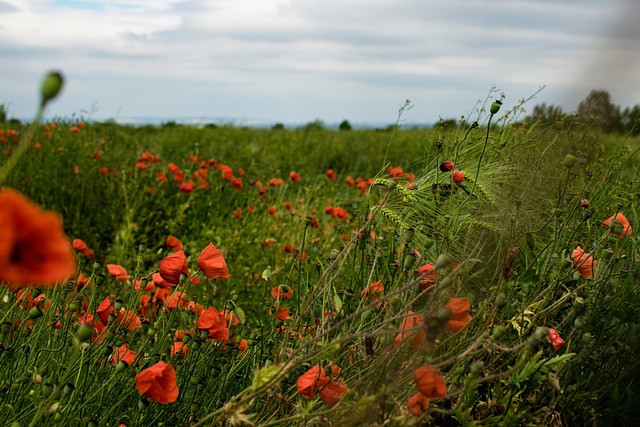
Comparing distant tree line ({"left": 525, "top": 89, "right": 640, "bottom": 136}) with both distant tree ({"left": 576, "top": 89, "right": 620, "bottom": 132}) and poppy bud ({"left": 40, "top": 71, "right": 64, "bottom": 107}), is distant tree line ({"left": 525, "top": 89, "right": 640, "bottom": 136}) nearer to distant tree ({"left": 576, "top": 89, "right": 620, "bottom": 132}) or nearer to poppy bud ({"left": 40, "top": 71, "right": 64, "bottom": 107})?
distant tree ({"left": 576, "top": 89, "right": 620, "bottom": 132})

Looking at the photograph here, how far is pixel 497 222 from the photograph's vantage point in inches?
79.8

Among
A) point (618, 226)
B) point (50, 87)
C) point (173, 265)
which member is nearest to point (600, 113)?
point (618, 226)

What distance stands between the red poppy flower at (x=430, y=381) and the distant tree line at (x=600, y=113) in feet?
1.84

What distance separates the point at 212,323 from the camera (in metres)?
1.70

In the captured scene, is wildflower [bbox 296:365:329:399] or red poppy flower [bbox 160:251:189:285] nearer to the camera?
wildflower [bbox 296:365:329:399]

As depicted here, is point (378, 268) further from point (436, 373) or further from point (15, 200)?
point (15, 200)

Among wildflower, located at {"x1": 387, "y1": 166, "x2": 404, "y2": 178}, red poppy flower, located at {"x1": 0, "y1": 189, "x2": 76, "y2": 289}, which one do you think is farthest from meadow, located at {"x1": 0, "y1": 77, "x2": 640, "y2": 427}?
wildflower, located at {"x1": 387, "y1": 166, "x2": 404, "y2": 178}

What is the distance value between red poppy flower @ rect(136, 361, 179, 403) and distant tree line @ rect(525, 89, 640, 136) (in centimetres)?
98

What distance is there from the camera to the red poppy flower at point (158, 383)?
1.37 metres

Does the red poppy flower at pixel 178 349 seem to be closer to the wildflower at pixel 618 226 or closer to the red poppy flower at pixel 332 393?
the red poppy flower at pixel 332 393

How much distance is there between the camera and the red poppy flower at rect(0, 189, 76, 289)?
2.09 ft

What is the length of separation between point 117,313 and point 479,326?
37.1 inches

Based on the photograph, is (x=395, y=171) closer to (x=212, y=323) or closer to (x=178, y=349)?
(x=178, y=349)

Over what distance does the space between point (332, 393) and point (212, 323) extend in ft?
1.54
